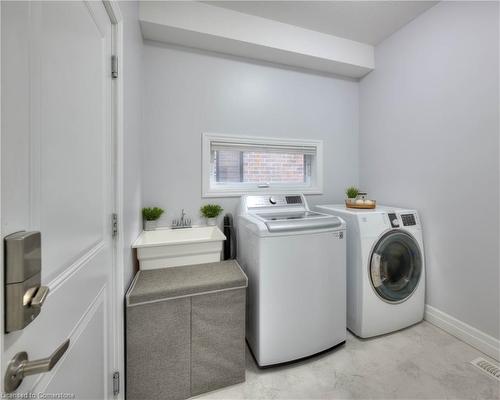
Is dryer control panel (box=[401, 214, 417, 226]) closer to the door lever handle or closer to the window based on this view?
the window

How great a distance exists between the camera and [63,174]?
0.68 metres

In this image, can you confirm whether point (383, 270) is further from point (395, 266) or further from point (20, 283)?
point (20, 283)

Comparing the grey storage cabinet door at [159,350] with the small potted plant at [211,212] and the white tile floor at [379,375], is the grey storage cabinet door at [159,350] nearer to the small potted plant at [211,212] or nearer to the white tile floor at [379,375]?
the white tile floor at [379,375]

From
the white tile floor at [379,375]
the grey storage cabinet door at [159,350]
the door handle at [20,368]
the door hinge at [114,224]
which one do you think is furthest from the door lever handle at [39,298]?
the white tile floor at [379,375]

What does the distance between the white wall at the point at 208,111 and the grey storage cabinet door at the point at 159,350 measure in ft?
3.19

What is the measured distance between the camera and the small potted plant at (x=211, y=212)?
2.10 meters

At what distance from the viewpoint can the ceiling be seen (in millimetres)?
1919

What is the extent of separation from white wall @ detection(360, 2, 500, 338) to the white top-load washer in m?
0.99

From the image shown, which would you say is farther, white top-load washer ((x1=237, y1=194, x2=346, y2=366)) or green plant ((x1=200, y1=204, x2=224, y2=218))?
green plant ((x1=200, y1=204, x2=224, y2=218))

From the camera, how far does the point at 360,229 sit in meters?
1.78

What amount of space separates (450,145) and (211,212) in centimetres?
212

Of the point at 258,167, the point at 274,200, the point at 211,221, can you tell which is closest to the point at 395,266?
the point at 274,200

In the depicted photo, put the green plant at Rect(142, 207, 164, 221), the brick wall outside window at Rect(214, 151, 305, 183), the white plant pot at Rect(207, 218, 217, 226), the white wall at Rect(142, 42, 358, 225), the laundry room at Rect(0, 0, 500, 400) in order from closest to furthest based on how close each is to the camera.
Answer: the laundry room at Rect(0, 0, 500, 400) < the green plant at Rect(142, 207, 164, 221) < the white wall at Rect(142, 42, 358, 225) < the white plant pot at Rect(207, 218, 217, 226) < the brick wall outside window at Rect(214, 151, 305, 183)

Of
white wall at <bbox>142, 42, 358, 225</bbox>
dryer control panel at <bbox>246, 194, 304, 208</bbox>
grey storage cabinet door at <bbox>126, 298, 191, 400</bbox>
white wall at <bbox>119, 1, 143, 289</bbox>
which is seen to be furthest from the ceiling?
grey storage cabinet door at <bbox>126, 298, 191, 400</bbox>
